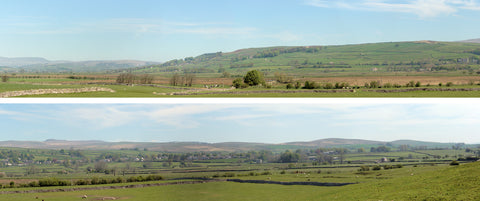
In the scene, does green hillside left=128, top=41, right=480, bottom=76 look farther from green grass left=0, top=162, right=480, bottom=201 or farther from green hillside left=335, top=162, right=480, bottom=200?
green hillside left=335, top=162, right=480, bottom=200

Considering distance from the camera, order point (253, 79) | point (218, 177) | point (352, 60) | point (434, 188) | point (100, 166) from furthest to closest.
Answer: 1. point (352, 60)
2. point (100, 166)
3. point (253, 79)
4. point (218, 177)
5. point (434, 188)

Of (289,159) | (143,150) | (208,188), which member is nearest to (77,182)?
(208,188)

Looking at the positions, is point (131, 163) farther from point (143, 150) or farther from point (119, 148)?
point (119, 148)

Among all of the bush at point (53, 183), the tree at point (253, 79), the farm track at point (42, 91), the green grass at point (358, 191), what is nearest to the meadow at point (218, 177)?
the green grass at point (358, 191)

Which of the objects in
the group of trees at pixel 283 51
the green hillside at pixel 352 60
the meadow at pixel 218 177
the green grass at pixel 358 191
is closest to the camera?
the green grass at pixel 358 191

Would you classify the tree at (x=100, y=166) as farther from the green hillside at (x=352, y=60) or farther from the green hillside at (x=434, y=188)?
the green hillside at (x=352, y=60)

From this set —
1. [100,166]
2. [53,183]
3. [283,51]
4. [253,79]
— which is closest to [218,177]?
[253,79]

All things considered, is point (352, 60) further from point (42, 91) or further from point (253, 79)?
point (42, 91)

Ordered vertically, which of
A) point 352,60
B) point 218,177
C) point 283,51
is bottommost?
point 218,177

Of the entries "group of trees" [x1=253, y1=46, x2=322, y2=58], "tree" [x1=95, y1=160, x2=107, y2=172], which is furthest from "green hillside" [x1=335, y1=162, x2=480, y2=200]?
"group of trees" [x1=253, y1=46, x2=322, y2=58]
